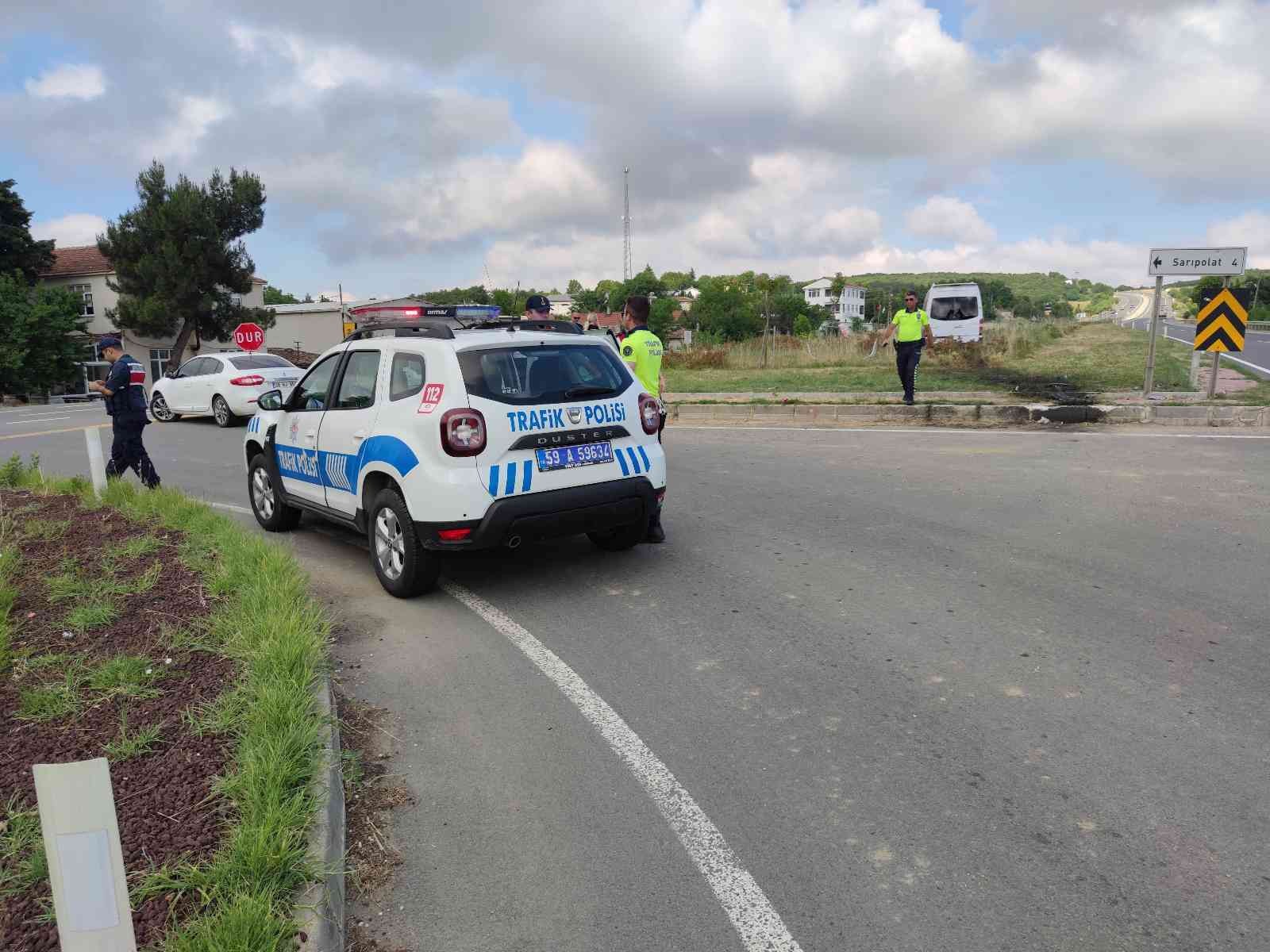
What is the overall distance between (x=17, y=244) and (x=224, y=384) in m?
45.8

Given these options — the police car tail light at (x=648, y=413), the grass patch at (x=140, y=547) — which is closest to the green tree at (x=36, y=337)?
the grass patch at (x=140, y=547)

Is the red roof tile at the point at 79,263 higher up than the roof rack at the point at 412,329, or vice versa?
the red roof tile at the point at 79,263

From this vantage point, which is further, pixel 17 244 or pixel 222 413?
pixel 17 244

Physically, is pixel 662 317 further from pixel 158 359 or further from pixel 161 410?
pixel 161 410

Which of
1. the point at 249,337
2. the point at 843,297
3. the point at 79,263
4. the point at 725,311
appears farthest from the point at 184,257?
the point at 843,297

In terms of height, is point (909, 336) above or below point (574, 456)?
above

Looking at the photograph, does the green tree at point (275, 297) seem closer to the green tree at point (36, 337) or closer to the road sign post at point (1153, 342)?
the green tree at point (36, 337)

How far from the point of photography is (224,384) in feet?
61.4

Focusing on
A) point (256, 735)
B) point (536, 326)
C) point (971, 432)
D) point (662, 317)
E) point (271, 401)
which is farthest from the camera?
point (662, 317)

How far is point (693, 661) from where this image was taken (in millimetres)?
4801

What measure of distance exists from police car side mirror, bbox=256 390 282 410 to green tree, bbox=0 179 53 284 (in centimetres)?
5427

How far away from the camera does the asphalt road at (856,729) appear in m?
2.86

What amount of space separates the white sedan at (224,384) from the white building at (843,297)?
508 feet

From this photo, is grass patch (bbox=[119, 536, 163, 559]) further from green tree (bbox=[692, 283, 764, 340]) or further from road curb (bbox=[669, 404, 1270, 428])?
green tree (bbox=[692, 283, 764, 340])
